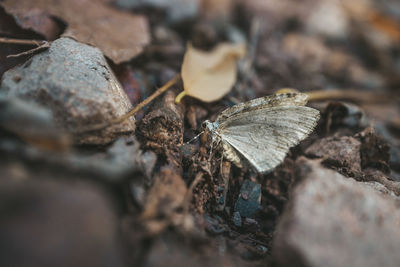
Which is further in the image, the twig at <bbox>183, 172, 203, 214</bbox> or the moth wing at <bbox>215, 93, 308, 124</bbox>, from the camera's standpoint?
the moth wing at <bbox>215, 93, 308, 124</bbox>

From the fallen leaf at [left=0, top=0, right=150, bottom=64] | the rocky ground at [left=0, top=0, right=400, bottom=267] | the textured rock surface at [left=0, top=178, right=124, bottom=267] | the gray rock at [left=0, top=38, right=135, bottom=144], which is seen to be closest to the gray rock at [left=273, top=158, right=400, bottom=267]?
the rocky ground at [left=0, top=0, right=400, bottom=267]

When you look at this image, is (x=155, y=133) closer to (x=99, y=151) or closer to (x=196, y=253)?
(x=99, y=151)

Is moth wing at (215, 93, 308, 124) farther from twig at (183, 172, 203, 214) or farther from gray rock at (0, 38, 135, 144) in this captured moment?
gray rock at (0, 38, 135, 144)

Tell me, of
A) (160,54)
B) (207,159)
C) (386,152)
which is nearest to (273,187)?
(207,159)

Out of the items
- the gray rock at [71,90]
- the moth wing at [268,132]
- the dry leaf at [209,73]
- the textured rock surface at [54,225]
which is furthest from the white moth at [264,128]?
the textured rock surface at [54,225]

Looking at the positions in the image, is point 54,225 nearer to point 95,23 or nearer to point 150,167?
point 150,167

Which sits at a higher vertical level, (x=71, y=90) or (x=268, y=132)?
(x=268, y=132)

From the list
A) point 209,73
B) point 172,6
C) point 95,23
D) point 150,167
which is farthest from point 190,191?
point 172,6
